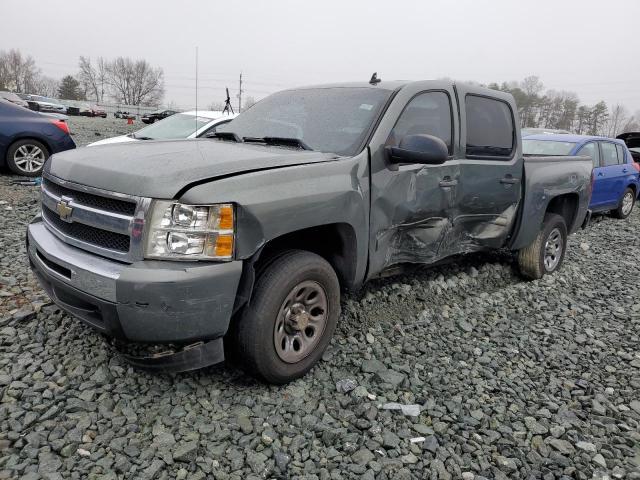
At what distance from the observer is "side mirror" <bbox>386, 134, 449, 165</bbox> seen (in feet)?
10.0

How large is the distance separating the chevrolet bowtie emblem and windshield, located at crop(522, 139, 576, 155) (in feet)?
25.5

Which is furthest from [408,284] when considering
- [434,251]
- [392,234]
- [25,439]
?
[25,439]

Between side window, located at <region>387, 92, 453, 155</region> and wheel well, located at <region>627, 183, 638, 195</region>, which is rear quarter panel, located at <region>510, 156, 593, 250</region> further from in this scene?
wheel well, located at <region>627, 183, 638, 195</region>

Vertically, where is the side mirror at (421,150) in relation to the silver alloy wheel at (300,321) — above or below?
above

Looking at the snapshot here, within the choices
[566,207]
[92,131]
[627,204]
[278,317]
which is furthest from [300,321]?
[92,131]

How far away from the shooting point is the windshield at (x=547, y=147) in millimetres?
8461

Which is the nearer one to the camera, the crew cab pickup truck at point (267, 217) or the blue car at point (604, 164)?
the crew cab pickup truck at point (267, 217)

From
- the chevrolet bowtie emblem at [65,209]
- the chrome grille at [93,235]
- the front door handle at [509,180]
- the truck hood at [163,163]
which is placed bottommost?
the chrome grille at [93,235]

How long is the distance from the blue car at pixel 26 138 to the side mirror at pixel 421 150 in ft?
24.6

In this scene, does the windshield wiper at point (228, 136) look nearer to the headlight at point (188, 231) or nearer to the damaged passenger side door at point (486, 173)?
the headlight at point (188, 231)

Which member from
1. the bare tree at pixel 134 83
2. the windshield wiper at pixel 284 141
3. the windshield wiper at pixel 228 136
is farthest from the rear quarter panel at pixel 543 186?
the bare tree at pixel 134 83

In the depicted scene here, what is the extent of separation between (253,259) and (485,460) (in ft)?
5.15

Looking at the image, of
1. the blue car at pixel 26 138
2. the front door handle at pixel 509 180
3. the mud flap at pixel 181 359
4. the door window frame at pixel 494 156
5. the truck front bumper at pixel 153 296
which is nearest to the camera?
the truck front bumper at pixel 153 296

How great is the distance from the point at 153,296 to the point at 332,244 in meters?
1.26
